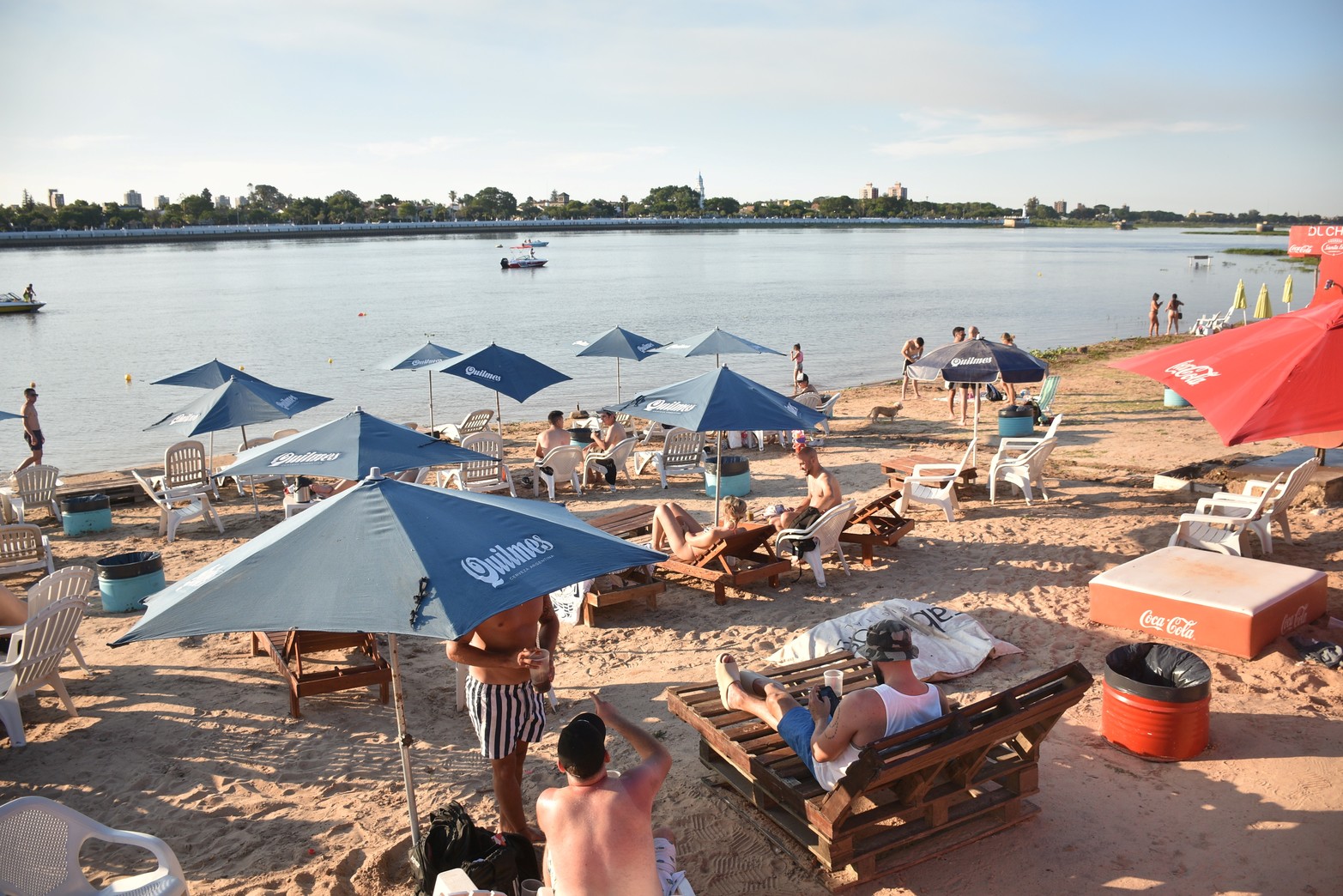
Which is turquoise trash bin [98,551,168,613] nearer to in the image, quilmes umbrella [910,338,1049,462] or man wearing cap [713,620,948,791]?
man wearing cap [713,620,948,791]

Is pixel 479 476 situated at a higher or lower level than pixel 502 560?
lower

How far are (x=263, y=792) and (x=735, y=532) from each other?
421 cm

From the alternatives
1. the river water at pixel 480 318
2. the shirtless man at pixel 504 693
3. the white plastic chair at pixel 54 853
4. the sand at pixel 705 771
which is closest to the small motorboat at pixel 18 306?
the river water at pixel 480 318

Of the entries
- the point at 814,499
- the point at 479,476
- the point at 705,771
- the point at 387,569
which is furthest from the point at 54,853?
the point at 479,476

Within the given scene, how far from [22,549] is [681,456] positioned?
292 inches

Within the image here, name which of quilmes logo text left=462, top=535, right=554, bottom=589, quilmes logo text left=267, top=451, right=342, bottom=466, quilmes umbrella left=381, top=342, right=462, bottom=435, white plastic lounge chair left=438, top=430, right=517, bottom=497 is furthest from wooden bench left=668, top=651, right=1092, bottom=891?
quilmes umbrella left=381, top=342, right=462, bottom=435

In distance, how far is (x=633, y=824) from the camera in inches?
125

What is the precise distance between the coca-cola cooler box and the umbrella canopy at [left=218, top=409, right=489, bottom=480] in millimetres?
5248

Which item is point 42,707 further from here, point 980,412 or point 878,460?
point 980,412

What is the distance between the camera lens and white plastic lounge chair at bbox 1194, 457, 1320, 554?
792cm

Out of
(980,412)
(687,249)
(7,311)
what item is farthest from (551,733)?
(687,249)

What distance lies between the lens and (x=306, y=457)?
686 centimetres

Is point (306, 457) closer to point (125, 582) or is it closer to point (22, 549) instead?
point (125, 582)

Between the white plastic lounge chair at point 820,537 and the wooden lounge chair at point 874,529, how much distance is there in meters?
0.28
